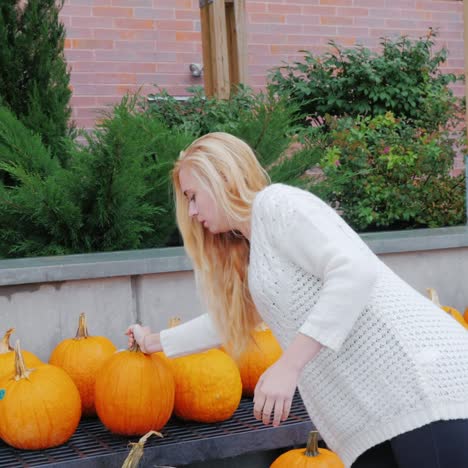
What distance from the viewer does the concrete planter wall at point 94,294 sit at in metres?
2.94

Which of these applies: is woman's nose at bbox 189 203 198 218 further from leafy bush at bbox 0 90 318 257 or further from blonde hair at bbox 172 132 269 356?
leafy bush at bbox 0 90 318 257

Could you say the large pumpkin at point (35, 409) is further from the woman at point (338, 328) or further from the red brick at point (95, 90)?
the red brick at point (95, 90)

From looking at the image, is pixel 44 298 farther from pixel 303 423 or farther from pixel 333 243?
pixel 333 243

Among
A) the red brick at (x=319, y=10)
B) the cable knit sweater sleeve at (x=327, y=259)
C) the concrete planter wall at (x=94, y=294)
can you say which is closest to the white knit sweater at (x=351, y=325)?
the cable knit sweater sleeve at (x=327, y=259)

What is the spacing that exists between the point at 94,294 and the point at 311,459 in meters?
0.97

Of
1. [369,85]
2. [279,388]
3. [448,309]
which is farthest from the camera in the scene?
[369,85]

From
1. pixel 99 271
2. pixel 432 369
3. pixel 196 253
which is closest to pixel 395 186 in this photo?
pixel 99 271

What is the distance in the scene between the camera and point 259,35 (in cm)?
732

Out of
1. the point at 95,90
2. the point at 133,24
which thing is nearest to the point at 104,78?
the point at 95,90

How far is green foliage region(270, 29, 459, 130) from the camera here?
20.0 ft

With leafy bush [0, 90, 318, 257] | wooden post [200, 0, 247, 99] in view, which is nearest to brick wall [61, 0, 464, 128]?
wooden post [200, 0, 247, 99]

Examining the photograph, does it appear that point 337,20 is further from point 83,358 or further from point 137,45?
point 83,358

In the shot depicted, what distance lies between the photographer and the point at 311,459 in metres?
2.62

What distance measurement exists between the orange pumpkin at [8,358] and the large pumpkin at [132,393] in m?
0.27
